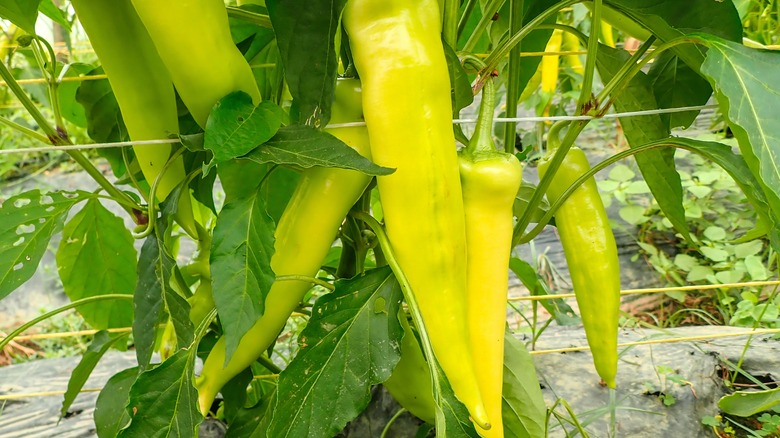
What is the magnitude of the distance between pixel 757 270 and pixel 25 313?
2133 millimetres

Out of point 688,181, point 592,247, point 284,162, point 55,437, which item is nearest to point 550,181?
point 592,247

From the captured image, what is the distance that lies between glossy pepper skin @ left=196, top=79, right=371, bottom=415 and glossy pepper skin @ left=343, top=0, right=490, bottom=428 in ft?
0.13

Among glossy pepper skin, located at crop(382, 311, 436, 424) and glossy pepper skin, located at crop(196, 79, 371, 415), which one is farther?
glossy pepper skin, located at crop(382, 311, 436, 424)

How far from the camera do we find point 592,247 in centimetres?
60

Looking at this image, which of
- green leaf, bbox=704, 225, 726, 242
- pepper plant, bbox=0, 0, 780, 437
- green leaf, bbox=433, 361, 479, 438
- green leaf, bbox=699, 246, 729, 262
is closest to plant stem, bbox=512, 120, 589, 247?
pepper plant, bbox=0, 0, 780, 437

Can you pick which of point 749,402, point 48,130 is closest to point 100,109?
point 48,130

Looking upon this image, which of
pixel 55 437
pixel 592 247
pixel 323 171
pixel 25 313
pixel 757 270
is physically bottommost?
pixel 25 313

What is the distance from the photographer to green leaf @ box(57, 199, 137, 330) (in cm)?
70

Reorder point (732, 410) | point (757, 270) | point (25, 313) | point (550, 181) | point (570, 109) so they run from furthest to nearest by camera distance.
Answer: point (570, 109) < point (25, 313) < point (757, 270) < point (732, 410) < point (550, 181)

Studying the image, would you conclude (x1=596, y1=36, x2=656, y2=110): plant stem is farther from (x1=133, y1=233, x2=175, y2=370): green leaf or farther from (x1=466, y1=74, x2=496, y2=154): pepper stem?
(x1=133, y1=233, x2=175, y2=370): green leaf

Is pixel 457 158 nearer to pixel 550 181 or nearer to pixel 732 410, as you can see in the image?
pixel 550 181

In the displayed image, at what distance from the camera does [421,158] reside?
40 cm

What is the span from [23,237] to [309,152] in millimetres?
312

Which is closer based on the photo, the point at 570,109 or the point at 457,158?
the point at 457,158
